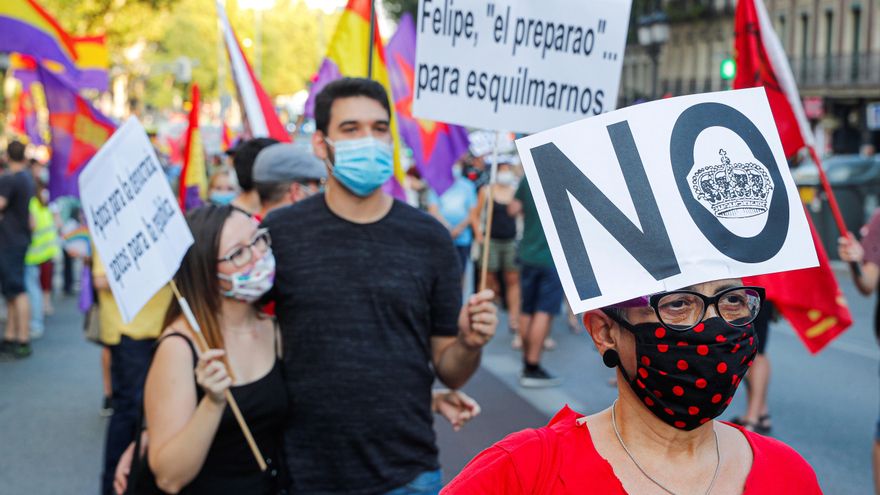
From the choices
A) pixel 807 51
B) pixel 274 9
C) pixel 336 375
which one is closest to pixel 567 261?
pixel 336 375

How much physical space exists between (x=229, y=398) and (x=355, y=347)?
434 mm

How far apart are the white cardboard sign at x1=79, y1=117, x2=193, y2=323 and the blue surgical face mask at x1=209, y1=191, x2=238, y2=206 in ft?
10.3

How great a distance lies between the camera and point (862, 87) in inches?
1610

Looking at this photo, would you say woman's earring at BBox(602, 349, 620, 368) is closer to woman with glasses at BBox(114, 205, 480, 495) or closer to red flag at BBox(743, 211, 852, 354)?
woman with glasses at BBox(114, 205, 480, 495)

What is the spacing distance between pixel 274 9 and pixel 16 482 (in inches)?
3098

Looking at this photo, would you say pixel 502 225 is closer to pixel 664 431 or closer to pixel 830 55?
pixel 664 431

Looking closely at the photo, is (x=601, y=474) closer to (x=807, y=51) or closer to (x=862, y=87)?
(x=862, y=87)

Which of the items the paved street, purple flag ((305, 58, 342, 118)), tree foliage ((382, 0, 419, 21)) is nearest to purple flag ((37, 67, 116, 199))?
purple flag ((305, 58, 342, 118))

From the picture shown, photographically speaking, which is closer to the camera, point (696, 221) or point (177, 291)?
point (696, 221)

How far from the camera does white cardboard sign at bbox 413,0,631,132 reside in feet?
12.6

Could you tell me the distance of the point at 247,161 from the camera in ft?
17.3

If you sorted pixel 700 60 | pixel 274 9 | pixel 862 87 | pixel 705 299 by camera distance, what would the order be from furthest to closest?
1. pixel 274 9
2. pixel 700 60
3. pixel 862 87
4. pixel 705 299

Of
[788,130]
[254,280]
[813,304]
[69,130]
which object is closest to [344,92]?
[254,280]

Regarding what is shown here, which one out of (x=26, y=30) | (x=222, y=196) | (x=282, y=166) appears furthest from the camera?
(x=26, y=30)
